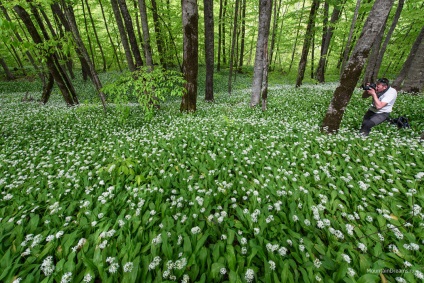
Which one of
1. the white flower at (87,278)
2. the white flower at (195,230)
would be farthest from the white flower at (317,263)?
the white flower at (87,278)

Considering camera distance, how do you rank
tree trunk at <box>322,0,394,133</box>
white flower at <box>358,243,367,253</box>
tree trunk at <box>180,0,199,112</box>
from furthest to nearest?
tree trunk at <box>180,0,199,112</box>, tree trunk at <box>322,0,394,133</box>, white flower at <box>358,243,367,253</box>

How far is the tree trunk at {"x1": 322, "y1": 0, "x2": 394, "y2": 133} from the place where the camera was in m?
4.32

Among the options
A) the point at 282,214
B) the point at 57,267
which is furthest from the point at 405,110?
the point at 57,267

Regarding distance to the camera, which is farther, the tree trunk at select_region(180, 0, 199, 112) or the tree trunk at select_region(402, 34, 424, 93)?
the tree trunk at select_region(402, 34, 424, 93)

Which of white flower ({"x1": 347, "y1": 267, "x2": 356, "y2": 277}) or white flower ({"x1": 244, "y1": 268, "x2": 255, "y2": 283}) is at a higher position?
white flower ({"x1": 347, "y1": 267, "x2": 356, "y2": 277})

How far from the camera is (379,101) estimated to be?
17.2 feet

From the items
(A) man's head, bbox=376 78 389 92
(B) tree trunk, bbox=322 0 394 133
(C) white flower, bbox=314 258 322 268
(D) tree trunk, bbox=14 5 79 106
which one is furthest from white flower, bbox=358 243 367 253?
(D) tree trunk, bbox=14 5 79 106

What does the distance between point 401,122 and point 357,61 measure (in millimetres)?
3294

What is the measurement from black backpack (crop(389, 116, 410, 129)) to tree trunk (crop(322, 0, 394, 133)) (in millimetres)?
2492

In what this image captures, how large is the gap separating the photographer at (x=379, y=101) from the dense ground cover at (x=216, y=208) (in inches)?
14.1

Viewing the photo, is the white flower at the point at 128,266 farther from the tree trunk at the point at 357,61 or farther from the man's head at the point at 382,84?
the man's head at the point at 382,84

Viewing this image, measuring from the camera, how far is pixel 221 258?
2.25 meters

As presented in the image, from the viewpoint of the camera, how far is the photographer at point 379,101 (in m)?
5.24

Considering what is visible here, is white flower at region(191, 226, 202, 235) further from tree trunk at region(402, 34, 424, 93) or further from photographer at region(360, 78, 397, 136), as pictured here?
tree trunk at region(402, 34, 424, 93)
